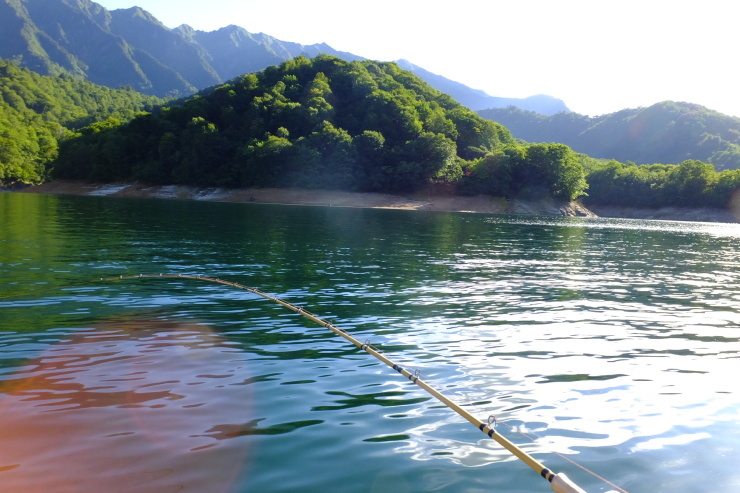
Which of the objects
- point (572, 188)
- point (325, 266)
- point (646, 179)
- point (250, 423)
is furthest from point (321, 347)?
point (646, 179)

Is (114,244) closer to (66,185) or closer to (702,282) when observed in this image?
(702,282)

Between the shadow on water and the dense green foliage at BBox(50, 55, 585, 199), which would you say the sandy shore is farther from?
the shadow on water

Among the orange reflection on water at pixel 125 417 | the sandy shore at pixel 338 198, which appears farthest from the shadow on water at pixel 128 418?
the sandy shore at pixel 338 198

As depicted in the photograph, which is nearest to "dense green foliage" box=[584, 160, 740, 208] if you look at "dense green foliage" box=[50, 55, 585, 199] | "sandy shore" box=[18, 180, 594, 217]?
"sandy shore" box=[18, 180, 594, 217]

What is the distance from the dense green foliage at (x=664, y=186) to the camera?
121 m

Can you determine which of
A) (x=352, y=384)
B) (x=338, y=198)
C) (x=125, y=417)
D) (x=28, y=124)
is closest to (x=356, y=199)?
(x=338, y=198)

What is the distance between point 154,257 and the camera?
23.3 meters

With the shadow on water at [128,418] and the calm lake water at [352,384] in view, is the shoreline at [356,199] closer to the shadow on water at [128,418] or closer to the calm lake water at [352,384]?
the calm lake water at [352,384]

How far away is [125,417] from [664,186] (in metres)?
144

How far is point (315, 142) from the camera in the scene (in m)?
122

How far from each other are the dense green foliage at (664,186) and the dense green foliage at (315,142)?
1002 inches

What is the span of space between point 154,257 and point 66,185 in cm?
11961

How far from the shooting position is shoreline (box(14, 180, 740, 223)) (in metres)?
110

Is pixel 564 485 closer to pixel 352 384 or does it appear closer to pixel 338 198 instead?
pixel 352 384
